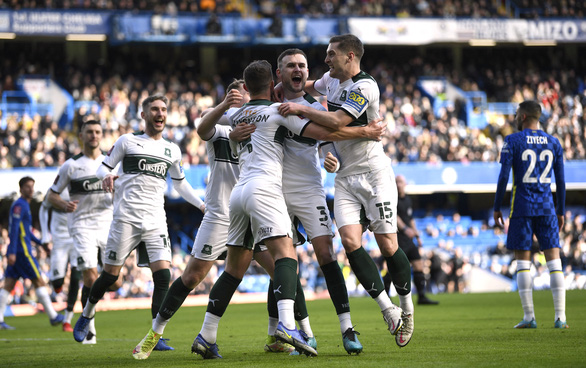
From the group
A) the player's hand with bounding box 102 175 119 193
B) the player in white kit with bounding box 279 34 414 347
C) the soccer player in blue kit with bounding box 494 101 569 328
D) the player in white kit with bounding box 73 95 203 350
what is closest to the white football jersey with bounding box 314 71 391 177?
the player in white kit with bounding box 279 34 414 347

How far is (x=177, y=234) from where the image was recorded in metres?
31.5

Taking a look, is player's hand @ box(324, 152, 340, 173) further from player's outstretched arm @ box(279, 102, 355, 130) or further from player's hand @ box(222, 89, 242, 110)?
player's hand @ box(222, 89, 242, 110)

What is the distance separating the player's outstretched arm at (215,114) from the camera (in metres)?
7.41

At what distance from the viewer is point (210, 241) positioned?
821 centimetres

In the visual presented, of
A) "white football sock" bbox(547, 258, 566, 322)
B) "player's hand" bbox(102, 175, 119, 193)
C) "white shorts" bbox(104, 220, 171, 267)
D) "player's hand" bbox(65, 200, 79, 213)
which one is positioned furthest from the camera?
"player's hand" bbox(65, 200, 79, 213)

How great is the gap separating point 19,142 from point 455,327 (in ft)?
69.2

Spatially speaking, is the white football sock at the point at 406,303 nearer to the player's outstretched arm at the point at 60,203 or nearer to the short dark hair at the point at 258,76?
the short dark hair at the point at 258,76

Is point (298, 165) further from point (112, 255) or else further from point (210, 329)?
point (112, 255)

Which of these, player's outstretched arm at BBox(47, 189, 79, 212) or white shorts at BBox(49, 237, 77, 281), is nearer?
player's outstretched arm at BBox(47, 189, 79, 212)

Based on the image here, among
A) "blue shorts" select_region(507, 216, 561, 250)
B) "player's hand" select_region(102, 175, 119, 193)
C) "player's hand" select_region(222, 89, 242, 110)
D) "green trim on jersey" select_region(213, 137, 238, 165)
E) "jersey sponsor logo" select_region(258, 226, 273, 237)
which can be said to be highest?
"player's hand" select_region(222, 89, 242, 110)

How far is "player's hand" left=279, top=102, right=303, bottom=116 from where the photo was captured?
7211 millimetres

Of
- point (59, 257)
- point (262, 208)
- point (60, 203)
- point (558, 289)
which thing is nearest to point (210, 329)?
point (262, 208)

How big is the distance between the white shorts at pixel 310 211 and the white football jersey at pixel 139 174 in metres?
2.38

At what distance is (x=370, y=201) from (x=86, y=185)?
5301 millimetres
